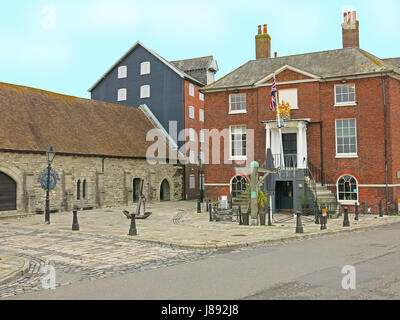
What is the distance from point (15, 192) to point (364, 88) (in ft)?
72.2

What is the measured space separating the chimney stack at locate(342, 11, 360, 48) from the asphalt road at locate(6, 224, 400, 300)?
20.1m

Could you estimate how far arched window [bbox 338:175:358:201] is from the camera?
24.5m

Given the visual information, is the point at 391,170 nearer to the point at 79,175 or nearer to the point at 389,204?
the point at 389,204

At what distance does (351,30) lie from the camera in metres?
27.9

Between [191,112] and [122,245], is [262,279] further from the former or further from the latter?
[191,112]

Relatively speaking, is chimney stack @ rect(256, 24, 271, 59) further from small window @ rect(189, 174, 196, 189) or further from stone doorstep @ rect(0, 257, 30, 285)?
stone doorstep @ rect(0, 257, 30, 285)

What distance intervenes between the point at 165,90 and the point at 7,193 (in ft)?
65.2

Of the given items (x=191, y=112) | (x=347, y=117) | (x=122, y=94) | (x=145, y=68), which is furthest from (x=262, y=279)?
(x=122, y=94)

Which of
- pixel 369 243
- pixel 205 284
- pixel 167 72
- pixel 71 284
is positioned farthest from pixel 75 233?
pixel 167 72

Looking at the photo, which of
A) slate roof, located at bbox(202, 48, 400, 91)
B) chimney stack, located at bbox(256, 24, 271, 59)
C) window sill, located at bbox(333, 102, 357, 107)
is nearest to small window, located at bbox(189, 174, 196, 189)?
slate roof, located at bbox(202, 48, 400, 91)

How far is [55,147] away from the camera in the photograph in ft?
86.3

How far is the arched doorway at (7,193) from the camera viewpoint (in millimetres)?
23500

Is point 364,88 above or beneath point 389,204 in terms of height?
above

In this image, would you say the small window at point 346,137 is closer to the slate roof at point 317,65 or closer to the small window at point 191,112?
the slate roof at point 317,65
